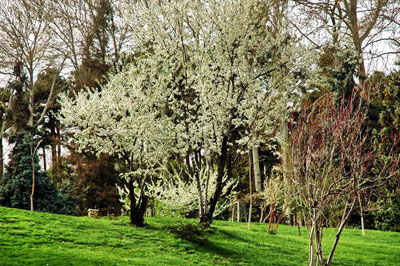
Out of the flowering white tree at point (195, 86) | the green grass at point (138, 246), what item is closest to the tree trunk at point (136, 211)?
the green grass at point (138, 246)

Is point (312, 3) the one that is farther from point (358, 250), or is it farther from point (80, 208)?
point (80, 208)

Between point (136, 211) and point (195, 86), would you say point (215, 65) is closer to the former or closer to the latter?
point (195, 86)

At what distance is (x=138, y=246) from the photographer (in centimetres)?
973

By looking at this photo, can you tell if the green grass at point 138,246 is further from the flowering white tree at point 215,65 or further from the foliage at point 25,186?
the foliage at point 25,186

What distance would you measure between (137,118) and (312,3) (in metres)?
10.9

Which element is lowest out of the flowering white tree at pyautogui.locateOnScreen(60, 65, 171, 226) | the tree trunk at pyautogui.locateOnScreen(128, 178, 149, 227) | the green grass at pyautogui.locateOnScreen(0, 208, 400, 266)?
the green grass at pyautogui.locateOnScreen(0, 208, 400, 266)

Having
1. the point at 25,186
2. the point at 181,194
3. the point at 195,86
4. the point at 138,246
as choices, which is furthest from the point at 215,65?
the point at 25,186

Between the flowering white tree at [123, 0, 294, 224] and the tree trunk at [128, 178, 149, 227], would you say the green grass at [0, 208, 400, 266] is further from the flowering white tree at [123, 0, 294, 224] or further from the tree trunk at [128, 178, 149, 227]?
the flowering white tree at [123, 0, 294, 224]

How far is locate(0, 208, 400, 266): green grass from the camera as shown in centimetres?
811

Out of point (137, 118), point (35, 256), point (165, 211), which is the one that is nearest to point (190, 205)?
point (165, 211)

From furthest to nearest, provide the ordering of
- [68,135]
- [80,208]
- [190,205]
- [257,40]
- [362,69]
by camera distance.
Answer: [68,135] < [80,208] < [362,69] < [190,205] < [257,40]

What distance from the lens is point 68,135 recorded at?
25.4 m

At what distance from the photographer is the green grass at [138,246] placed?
319 inches

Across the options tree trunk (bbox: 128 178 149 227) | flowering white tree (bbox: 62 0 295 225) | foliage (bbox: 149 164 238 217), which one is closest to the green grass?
tree trunk (bbox: 128 178 149 227)
